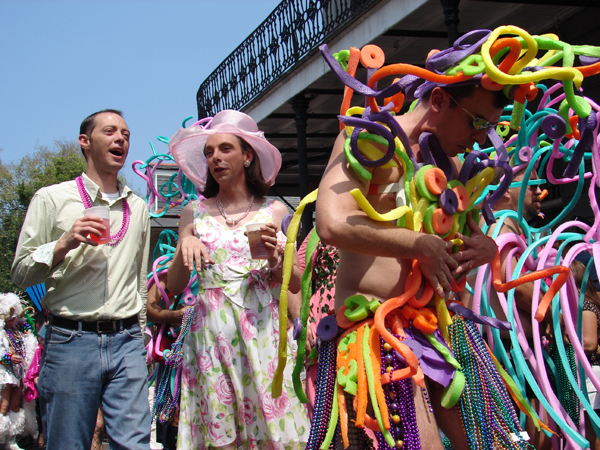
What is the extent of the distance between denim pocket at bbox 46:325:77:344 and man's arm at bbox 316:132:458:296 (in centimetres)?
149

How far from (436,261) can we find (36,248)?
6.10 ft

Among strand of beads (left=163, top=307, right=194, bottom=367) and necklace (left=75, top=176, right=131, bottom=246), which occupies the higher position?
necklace (left=75, top=176, right=131, bottom=246)

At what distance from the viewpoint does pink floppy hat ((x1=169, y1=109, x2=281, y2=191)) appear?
3.39 meters

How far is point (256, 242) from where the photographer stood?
2811mm

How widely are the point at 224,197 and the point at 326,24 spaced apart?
5.59 meters

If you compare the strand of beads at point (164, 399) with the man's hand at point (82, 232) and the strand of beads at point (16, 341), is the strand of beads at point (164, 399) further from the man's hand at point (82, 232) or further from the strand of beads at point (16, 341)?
the strand of beads at point (16, 341)

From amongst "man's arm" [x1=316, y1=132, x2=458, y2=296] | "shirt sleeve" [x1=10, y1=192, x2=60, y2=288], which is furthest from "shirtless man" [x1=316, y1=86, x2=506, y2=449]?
"shirt sleeve" [x1=10, y1=192, x2=60, y2=288]

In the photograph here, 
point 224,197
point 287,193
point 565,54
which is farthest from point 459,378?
point 287,193

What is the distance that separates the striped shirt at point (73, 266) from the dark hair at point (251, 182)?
21.4 inches

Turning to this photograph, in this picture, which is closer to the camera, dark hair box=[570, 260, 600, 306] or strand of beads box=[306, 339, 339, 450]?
strand of beads box=[306, 339, 339, 450]

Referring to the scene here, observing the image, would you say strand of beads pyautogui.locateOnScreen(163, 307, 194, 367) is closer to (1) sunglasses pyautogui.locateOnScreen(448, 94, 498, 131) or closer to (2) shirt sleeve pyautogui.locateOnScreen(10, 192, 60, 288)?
(2) shirt sleeve pyautogui.locateOnScreen(10, 192, 60, 288)

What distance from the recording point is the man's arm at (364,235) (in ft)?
6.00

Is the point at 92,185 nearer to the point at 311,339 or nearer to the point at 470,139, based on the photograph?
the point at 311,339

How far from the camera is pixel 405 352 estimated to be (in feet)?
5.85
